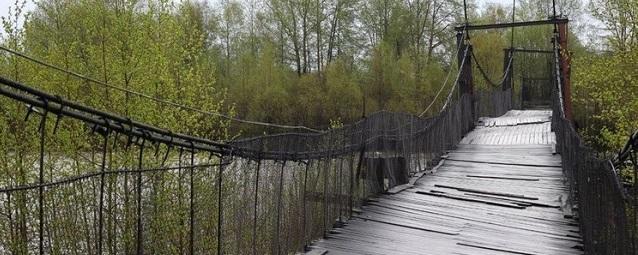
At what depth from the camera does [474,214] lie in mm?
7234

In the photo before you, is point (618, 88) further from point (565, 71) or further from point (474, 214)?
point (474, 214)

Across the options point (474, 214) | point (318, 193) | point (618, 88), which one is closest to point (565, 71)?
point (618, 88)

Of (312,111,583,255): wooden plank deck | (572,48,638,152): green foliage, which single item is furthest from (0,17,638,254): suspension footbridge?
(572,48,638,152): green foliage

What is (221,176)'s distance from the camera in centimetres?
414

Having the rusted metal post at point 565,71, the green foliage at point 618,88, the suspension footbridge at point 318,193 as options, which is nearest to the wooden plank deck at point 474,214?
the suspension footbridge at point 318,193

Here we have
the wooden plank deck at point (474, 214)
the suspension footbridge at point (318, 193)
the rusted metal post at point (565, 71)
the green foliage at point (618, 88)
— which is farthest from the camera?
the rusted metal post at point (565, 71)

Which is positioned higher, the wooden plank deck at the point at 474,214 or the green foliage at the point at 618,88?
the green foliage at the point at 618,88

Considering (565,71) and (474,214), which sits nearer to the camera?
(474,214)

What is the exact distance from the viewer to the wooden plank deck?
5730mm

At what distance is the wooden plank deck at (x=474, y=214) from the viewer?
573 centimetres

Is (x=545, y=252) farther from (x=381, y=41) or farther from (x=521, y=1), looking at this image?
(x=521, y=1)

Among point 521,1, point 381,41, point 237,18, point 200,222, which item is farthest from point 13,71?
point 521,1

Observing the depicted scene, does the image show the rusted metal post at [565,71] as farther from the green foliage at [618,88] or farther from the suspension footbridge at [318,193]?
the suspension footbridge at [318,193]

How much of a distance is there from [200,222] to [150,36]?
19.2 ft
